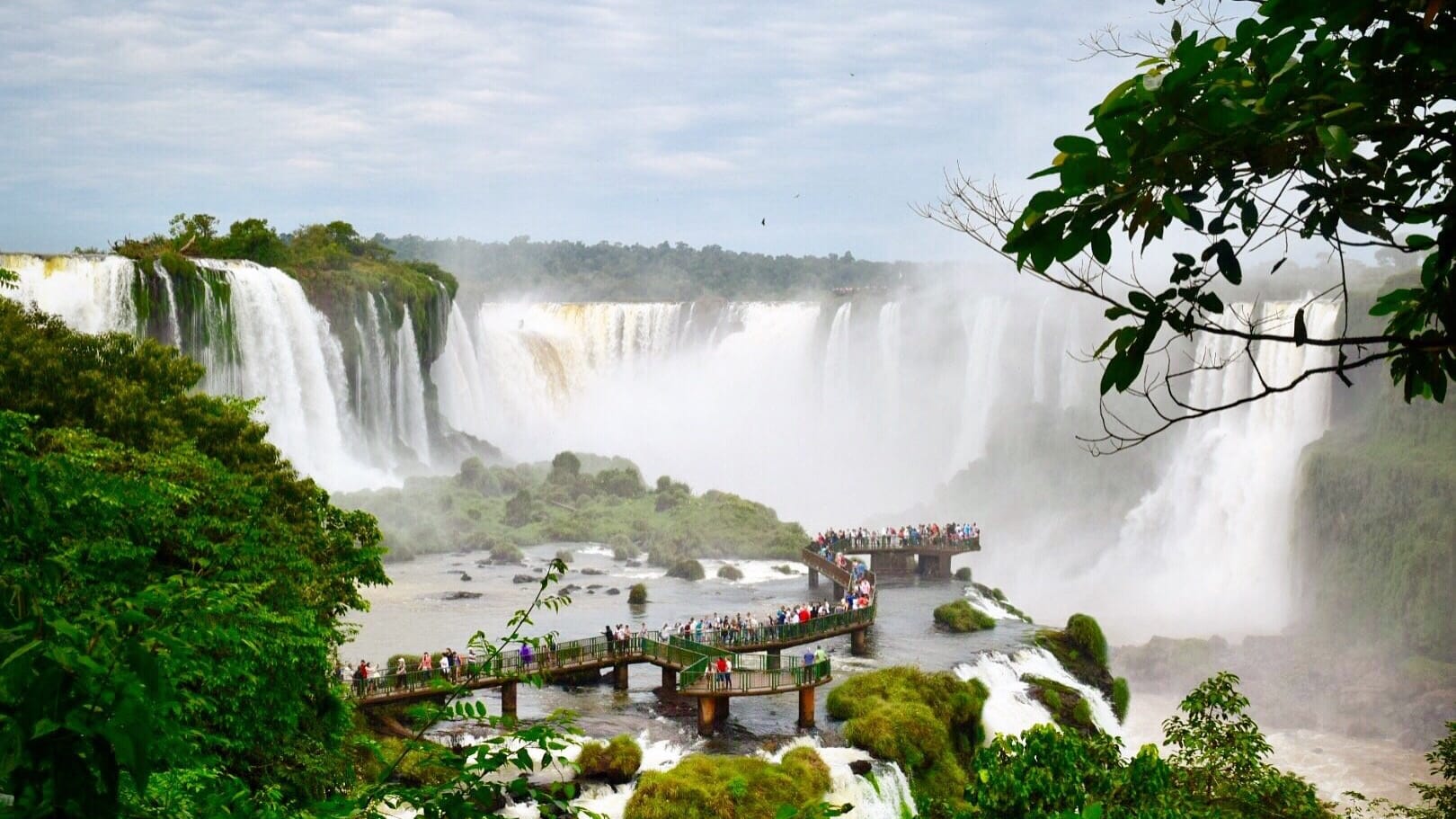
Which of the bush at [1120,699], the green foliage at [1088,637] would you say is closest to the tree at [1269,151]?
the bush at [1120,699]

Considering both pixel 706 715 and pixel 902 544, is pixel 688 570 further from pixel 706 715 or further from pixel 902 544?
pixel 706 715

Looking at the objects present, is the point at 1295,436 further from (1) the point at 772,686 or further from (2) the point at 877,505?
(1) the point at 772,686

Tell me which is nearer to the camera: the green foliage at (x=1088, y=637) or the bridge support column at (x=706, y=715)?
the bridge support column at (x=706, y=715)

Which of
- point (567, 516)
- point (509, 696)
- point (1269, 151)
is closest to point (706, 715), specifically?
point (509, 696)

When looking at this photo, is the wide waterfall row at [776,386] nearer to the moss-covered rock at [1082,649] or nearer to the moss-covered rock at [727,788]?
the moss-covered rock at [1082,649]

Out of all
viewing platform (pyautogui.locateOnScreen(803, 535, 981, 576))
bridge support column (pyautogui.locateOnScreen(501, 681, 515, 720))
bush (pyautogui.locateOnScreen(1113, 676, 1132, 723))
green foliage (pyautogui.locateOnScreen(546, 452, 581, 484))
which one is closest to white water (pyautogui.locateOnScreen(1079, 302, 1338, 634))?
viewing platform (pyautogui.locateOnScreen(803, 535, 981, 576))

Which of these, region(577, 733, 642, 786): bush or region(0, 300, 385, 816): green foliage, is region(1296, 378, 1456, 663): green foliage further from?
region(0, 300, 385, 816): green foliage

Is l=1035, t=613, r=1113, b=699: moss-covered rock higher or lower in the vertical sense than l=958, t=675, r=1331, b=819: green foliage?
lower
